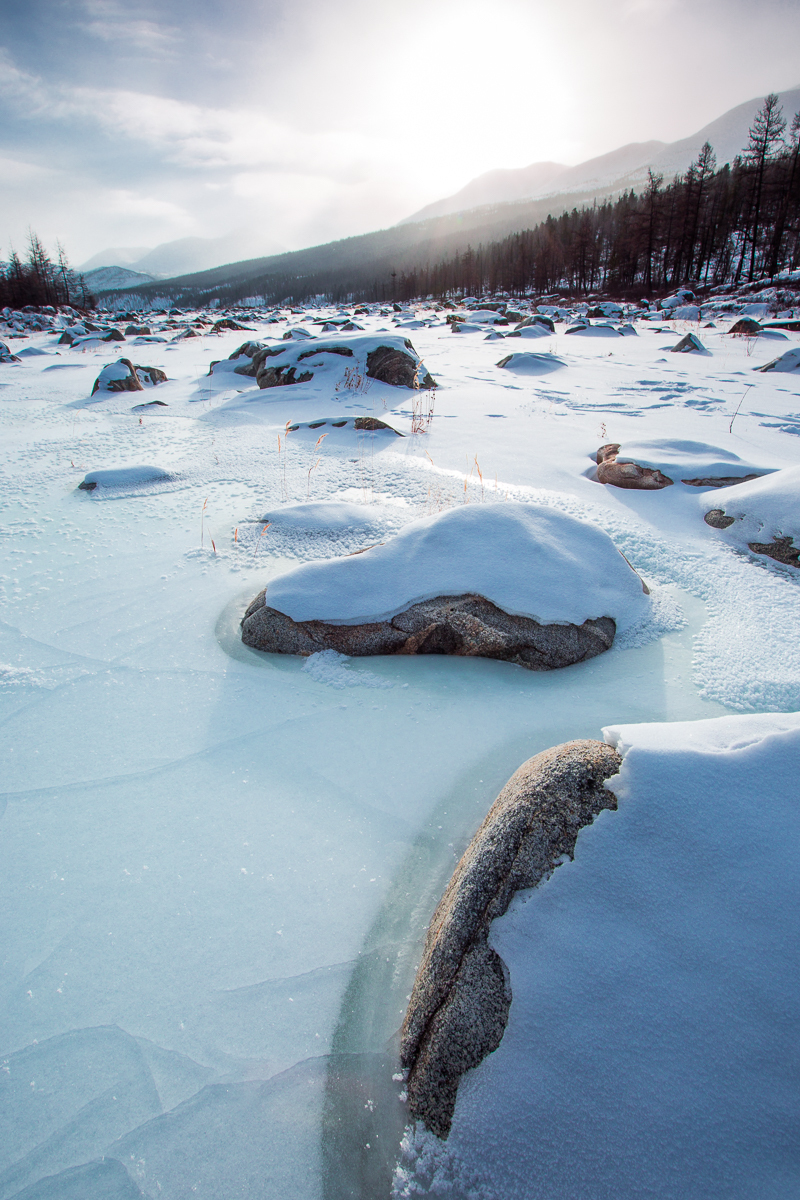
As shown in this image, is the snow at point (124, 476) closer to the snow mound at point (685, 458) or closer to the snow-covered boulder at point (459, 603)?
the snow-covered boulder at point (459, 603)

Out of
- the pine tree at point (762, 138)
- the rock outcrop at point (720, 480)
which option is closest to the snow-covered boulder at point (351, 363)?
the rock outcrop at point (720, 480)

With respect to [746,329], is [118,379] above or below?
below

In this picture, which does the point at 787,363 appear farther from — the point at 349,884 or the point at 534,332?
the point at 349,884

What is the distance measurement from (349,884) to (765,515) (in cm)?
371

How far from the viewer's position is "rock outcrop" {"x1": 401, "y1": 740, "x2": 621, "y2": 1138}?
112cm

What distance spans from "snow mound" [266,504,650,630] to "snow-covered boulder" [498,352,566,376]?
908 cm

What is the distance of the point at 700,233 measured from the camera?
3809 cm

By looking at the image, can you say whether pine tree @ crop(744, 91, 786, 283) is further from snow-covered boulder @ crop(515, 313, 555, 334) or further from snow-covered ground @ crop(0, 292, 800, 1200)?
snow-covered ground @ crop(0, 292, 800, 1200)

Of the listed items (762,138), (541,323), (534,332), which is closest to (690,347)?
(534,332)

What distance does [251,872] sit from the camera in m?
1.63

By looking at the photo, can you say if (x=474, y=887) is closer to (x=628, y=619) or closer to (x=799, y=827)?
(x=799, y=827)

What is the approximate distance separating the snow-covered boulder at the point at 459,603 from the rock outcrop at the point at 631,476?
6.90ft

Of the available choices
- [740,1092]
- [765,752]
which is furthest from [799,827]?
[740,1092]

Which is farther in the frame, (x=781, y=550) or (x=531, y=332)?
(x=531, y=332)
